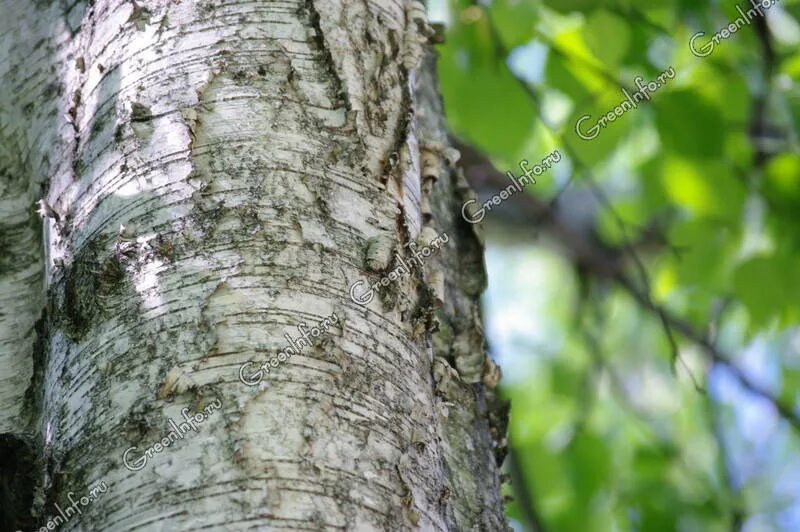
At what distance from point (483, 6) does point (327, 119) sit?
155cm

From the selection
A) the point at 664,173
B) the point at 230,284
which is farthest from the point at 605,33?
the point at 230,284

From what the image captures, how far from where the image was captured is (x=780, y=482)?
572cm

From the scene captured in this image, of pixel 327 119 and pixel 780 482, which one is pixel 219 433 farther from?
pixel 780 482

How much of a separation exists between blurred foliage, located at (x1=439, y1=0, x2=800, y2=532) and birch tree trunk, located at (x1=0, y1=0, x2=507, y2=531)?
3.36 ft

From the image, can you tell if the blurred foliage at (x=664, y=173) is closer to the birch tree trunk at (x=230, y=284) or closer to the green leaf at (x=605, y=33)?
the green leaf at (x=605, y=33)

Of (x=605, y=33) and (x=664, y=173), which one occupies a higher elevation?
(x=664, y=173)

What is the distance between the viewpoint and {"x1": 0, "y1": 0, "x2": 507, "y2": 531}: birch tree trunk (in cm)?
105

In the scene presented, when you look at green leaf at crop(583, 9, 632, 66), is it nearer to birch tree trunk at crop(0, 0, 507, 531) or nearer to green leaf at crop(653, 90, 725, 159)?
green leaf at crop(653, 90, 725, 159)

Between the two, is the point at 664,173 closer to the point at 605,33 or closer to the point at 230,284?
the point at 605,33

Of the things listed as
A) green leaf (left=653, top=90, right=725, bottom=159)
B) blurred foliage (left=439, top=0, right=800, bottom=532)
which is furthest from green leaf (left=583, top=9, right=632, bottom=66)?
green leaf (left=653, top=90, right=725, bottom=159)

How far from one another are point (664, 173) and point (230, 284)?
244 cm

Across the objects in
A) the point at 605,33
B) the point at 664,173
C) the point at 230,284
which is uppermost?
the point at 664,173

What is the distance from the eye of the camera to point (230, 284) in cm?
→ 112

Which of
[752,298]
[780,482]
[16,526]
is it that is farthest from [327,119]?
[780,482]
